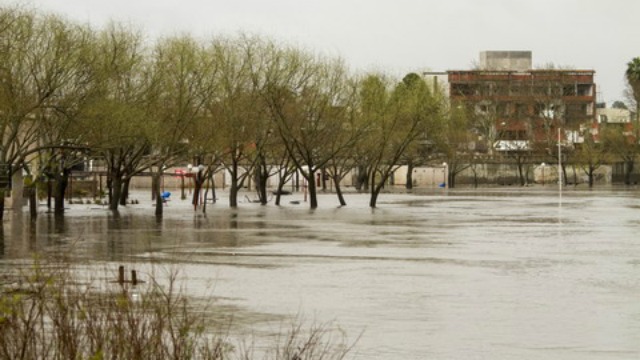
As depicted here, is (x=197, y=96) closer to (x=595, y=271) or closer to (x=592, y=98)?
(x=595, y=271)

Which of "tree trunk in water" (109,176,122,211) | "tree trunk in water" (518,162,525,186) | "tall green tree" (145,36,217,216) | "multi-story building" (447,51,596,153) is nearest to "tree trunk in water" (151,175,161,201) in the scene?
"tall green tree" (145,36,217,216)

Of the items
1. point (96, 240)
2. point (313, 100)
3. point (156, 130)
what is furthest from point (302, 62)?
point (96, 240)

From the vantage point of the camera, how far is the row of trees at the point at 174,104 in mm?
53188

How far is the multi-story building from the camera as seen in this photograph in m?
143

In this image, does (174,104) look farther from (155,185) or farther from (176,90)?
(155,185)

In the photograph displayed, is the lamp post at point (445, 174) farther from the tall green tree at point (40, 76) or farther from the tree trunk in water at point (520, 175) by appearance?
the tall green tree at point (40, 76)

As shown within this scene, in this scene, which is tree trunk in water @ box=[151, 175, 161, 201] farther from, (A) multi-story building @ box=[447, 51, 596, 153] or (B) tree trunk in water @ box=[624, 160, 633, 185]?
(B) tree trunk in water @ box=[624, 160, 633, 185]

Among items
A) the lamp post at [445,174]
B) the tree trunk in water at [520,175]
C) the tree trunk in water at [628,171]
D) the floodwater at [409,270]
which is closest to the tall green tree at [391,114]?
the floodwater at [409,270]

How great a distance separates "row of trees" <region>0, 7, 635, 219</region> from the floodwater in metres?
4.12

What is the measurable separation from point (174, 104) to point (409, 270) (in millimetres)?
38162

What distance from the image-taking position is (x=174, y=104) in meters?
67.1

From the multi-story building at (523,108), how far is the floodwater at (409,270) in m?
82.3

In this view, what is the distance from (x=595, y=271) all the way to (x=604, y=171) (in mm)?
126509

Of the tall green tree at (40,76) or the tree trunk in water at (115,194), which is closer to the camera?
the tall green tree at (40,76)
